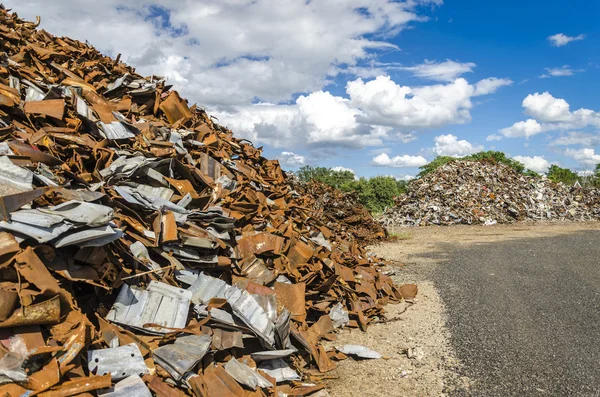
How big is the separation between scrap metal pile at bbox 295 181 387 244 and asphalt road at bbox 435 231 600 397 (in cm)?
283

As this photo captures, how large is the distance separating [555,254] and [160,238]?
9.26 m

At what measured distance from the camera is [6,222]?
2.98 meters

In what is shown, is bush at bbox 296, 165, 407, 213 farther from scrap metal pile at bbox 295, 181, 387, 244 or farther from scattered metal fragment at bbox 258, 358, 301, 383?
scattered metal fragment at bbox 258, 358, 301, 383

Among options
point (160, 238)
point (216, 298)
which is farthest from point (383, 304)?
point (160, 238)

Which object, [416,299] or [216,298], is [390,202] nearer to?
[416,299]

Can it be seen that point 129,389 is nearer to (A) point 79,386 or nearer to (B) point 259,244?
(A) point 79,386

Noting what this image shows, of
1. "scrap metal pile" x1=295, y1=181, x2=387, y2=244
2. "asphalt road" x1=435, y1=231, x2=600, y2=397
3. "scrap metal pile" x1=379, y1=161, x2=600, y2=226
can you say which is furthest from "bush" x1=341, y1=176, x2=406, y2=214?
"asphalt road" x1=435, y1=231, x2=600, y2=397

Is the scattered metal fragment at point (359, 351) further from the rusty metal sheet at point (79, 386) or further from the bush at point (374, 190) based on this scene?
the bush at point (374, 190)

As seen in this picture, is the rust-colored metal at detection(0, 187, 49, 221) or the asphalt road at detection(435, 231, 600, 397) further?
the asphalt road at detection(435, 231, 600, 397)

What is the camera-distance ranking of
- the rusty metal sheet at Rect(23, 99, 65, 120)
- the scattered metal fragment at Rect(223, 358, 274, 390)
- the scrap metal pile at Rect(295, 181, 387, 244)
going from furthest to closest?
the scrap metal pile at Rect(295, 181, 387, 244)
the rusty metal sheet at Rect(23, 99, 65, 120)
the scattered metal fragment at Rect(223, 358, 274, 390)

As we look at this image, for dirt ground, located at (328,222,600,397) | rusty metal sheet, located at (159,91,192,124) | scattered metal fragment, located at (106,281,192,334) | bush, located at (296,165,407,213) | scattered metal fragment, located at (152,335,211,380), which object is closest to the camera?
scattered metal fragment, located at (152,335,211,380)

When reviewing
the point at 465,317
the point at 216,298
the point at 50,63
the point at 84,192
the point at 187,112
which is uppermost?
the point at 50,63

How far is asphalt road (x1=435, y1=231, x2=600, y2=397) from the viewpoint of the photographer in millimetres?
4191

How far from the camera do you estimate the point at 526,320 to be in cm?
570
